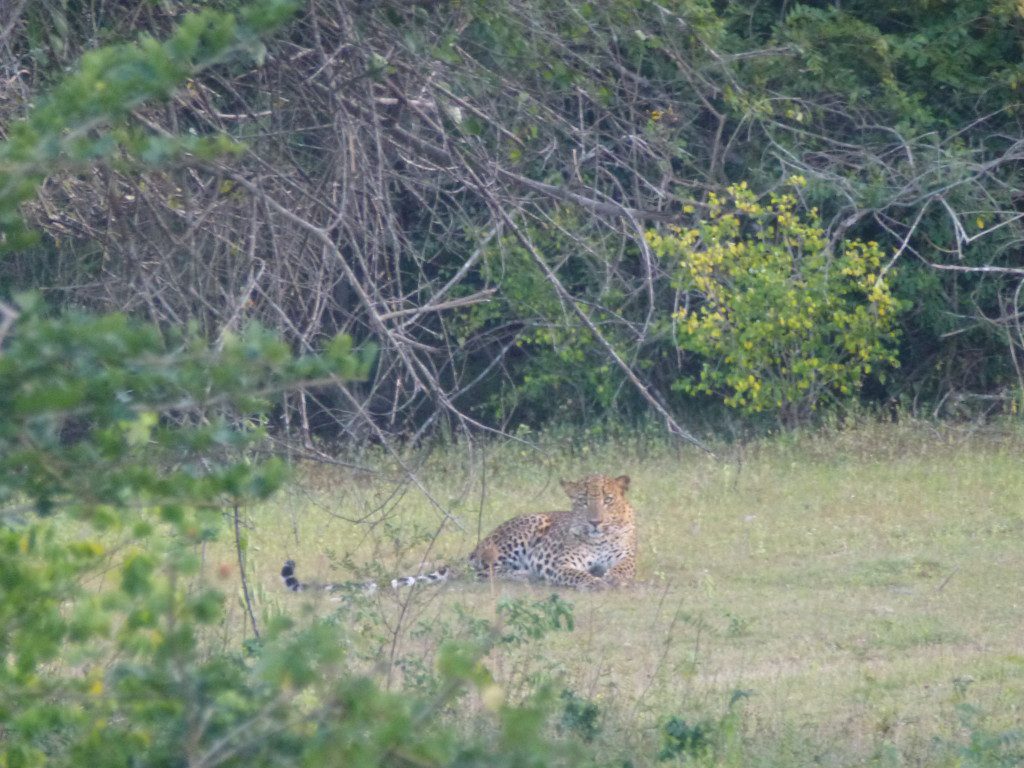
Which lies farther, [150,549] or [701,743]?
[701,743]

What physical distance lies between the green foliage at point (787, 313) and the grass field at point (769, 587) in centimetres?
95

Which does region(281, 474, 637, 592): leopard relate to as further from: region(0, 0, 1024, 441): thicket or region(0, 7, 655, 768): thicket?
region(0, 7, 655, 768): thicket

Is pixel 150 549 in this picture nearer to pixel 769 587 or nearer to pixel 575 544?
pixel 769 587

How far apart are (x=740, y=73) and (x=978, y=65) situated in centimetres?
479

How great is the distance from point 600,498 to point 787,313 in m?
4.00

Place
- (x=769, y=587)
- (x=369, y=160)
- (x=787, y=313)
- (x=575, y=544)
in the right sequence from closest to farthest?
(x=369, y=160), (x=769, y=587), (x=575, y=544), (x=787, y=313)

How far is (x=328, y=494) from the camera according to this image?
33.4 ft

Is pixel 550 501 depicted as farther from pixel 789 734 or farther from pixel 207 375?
pixel 207 375

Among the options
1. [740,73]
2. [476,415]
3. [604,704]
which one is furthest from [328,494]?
[476,415]

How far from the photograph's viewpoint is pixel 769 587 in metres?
Answer: 9.19

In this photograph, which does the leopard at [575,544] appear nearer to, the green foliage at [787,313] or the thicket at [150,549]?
the green foliage at [787,313]

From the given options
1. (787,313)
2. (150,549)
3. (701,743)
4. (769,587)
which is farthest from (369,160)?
(787,313)

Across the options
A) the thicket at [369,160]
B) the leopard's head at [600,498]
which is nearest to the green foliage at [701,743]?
the thicket at [369,160]

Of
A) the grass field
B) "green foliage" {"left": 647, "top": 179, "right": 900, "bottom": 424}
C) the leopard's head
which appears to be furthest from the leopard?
"green foliage" {"left": 647, "top": 179, "right": 900, "bottom": 424}
